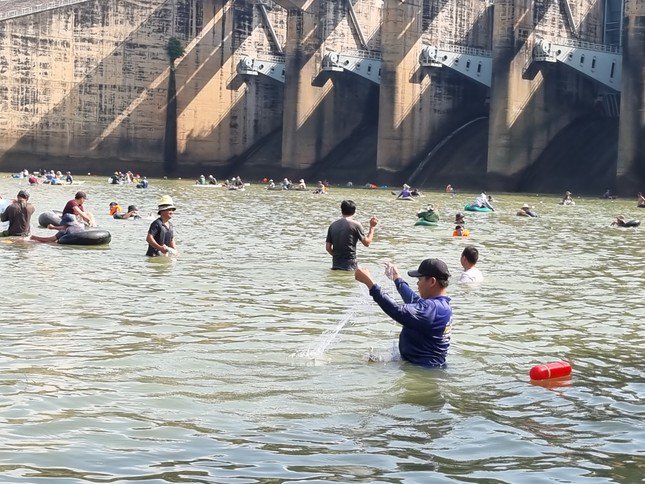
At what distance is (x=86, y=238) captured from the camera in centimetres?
2462

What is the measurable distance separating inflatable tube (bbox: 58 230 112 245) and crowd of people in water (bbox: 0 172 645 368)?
0.15ft

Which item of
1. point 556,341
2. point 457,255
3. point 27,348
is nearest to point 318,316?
point 556,341

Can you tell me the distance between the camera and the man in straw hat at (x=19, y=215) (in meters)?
24.5

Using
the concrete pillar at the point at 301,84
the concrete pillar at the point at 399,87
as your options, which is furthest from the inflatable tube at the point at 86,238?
the concrete pillar at the point at 301,84

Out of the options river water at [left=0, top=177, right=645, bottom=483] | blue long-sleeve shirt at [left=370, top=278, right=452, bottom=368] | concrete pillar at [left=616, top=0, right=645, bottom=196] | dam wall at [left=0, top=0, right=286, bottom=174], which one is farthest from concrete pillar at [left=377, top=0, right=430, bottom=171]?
blue long-sleeve shirt at [left=370, top=278, right=452, bottom=368]

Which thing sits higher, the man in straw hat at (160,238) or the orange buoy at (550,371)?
the man in straw hat at (160,238)

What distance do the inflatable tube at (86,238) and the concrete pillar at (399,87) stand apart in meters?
49.3

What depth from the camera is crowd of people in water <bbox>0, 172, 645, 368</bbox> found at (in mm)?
10688

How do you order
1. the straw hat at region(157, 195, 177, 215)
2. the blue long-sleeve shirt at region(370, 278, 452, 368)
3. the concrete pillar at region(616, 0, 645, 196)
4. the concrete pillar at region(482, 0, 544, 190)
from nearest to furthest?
the blue long-sleeve shirt at region(370, 278, 452, 368) → the straw hat at region(157, 195, 177, 215) → the concrete pillar at region(616, 0, 645, 196) → the concrete pillar at region(482, 0, 544, 190)

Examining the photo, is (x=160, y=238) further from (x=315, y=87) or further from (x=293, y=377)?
(x=315, y=87)

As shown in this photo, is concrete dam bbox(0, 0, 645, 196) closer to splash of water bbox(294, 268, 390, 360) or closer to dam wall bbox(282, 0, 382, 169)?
dam wall bbox(282, 0, 382, 169)

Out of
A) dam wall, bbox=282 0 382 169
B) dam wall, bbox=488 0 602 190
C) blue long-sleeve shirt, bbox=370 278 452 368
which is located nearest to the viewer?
blue long-sleeve shirt, bbox=370 278 452 368

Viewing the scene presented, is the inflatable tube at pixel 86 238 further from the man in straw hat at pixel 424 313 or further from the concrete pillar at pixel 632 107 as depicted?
the concrete pillar at pixel 632 107

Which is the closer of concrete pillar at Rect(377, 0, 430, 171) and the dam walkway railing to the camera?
concrete pillar at Rect(377, 0, 430, 171)
